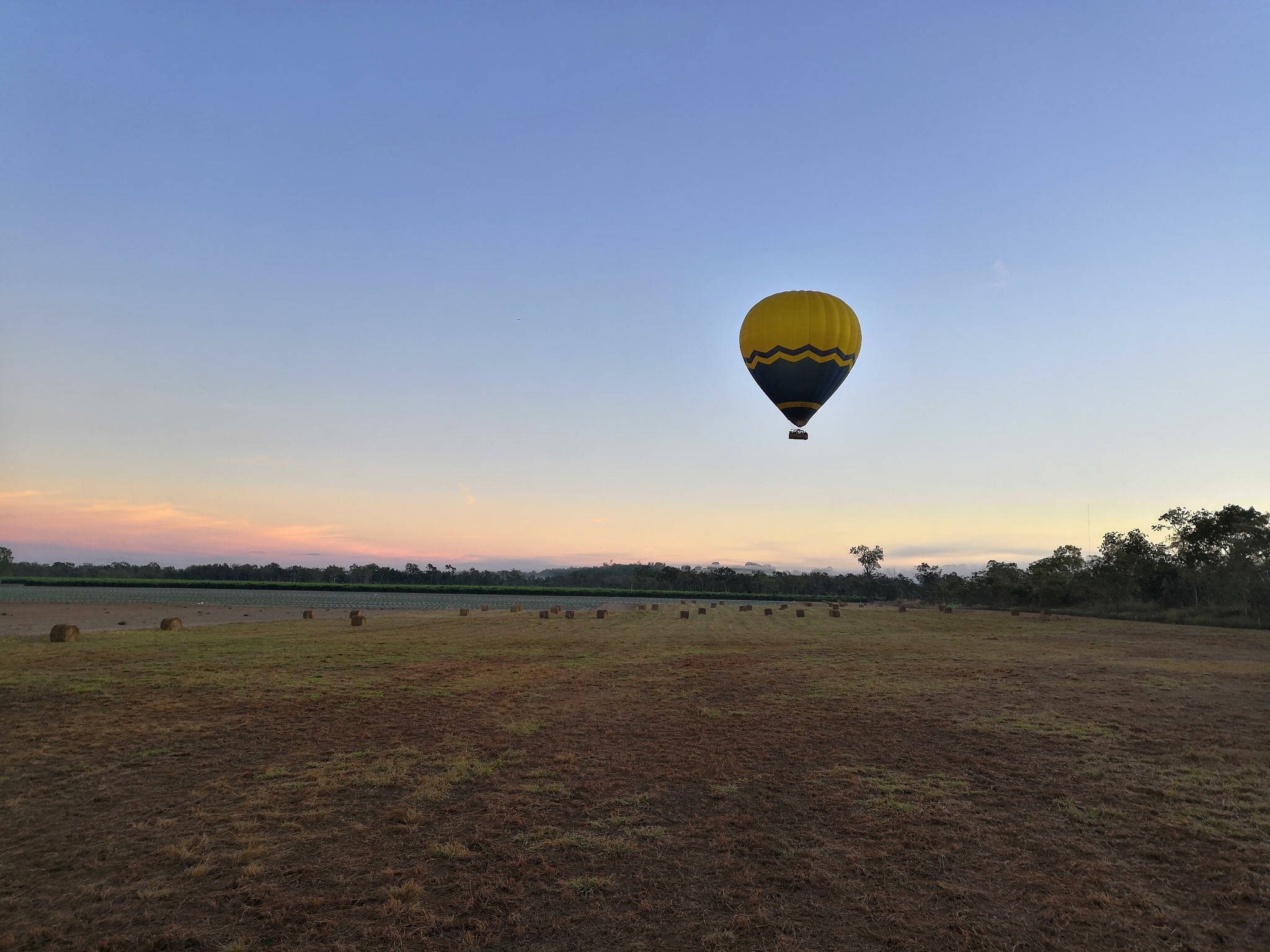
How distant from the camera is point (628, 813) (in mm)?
8047

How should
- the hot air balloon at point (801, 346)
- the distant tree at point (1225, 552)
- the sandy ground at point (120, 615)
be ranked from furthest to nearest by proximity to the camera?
1. the distant tree at point (1225, 552)
2. the sandy ground at point (120, 615)
3. the hot air balloon at point (801, 346)

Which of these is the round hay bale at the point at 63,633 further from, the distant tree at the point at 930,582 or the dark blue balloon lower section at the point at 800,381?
the distant tree at the point at 930,582

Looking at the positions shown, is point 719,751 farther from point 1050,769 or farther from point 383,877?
point 383,877

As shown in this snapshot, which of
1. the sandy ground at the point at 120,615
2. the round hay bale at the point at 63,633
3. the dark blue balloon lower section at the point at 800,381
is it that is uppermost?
the dark blue balloon lower section at the point at 800,381

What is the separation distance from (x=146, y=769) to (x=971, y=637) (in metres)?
34.4

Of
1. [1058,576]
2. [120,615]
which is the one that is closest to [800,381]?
[120,615]

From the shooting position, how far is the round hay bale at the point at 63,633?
24.5 meters

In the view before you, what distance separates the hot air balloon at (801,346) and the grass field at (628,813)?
1096cm

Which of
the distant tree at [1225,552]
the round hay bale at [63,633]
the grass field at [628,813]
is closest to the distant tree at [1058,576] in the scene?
the distant tree at [1225,552]

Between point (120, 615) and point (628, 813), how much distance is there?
157 feet

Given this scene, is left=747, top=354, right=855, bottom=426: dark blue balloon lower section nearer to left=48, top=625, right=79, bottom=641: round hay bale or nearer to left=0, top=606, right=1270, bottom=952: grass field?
left=0, top=606, right=1270, bottom=952: grass field

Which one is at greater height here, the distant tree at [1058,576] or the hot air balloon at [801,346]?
the hot air balloon at [801,346]

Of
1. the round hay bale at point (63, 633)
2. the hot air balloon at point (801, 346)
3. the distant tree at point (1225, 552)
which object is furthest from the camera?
the distant tree at point (1225, 552)

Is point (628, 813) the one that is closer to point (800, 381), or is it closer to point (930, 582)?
point (800, 381)
